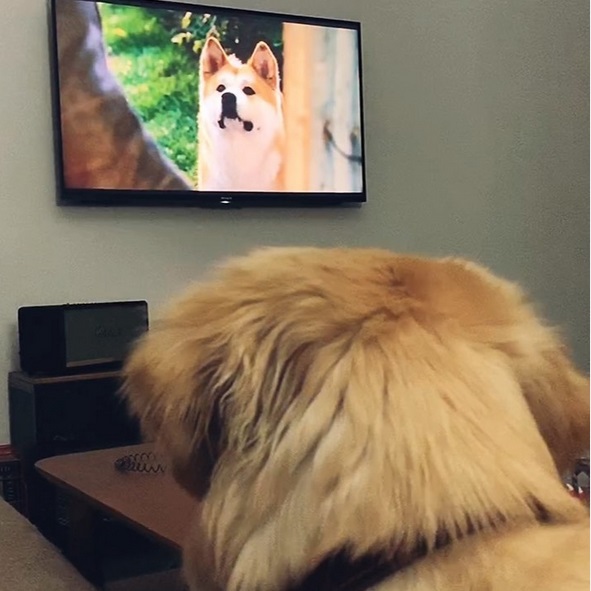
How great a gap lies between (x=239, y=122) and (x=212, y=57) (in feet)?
0.69

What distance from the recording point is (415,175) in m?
3.30

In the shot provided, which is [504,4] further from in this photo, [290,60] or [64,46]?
[64,46]

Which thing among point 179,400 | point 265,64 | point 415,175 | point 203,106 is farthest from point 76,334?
point 179,400

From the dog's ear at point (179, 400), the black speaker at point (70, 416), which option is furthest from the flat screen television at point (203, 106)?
the dog's ear at point (179, 400)

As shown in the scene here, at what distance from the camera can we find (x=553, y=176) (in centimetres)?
358

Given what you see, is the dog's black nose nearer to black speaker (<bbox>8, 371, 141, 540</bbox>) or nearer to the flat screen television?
the flat screen television

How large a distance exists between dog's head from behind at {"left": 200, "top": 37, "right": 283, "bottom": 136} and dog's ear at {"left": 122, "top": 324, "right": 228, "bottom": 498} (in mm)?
2174

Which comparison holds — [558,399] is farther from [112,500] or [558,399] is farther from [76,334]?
[76,334]

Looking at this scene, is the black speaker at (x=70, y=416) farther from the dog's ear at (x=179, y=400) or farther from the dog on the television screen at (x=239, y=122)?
the dog's ear at (x=179, y=400)

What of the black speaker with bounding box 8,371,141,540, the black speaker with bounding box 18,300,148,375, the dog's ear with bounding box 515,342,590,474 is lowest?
the black speaker with bounding box 8,371,141,540

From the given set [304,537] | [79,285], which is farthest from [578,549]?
[79,285]

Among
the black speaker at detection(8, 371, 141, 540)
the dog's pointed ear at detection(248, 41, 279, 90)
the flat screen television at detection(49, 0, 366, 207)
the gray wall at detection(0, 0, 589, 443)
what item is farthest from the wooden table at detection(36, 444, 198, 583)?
the dog's pointed ear at detection(248, 41, 279, 90)

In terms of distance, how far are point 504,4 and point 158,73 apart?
1.44 m

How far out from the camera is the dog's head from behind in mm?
2850
